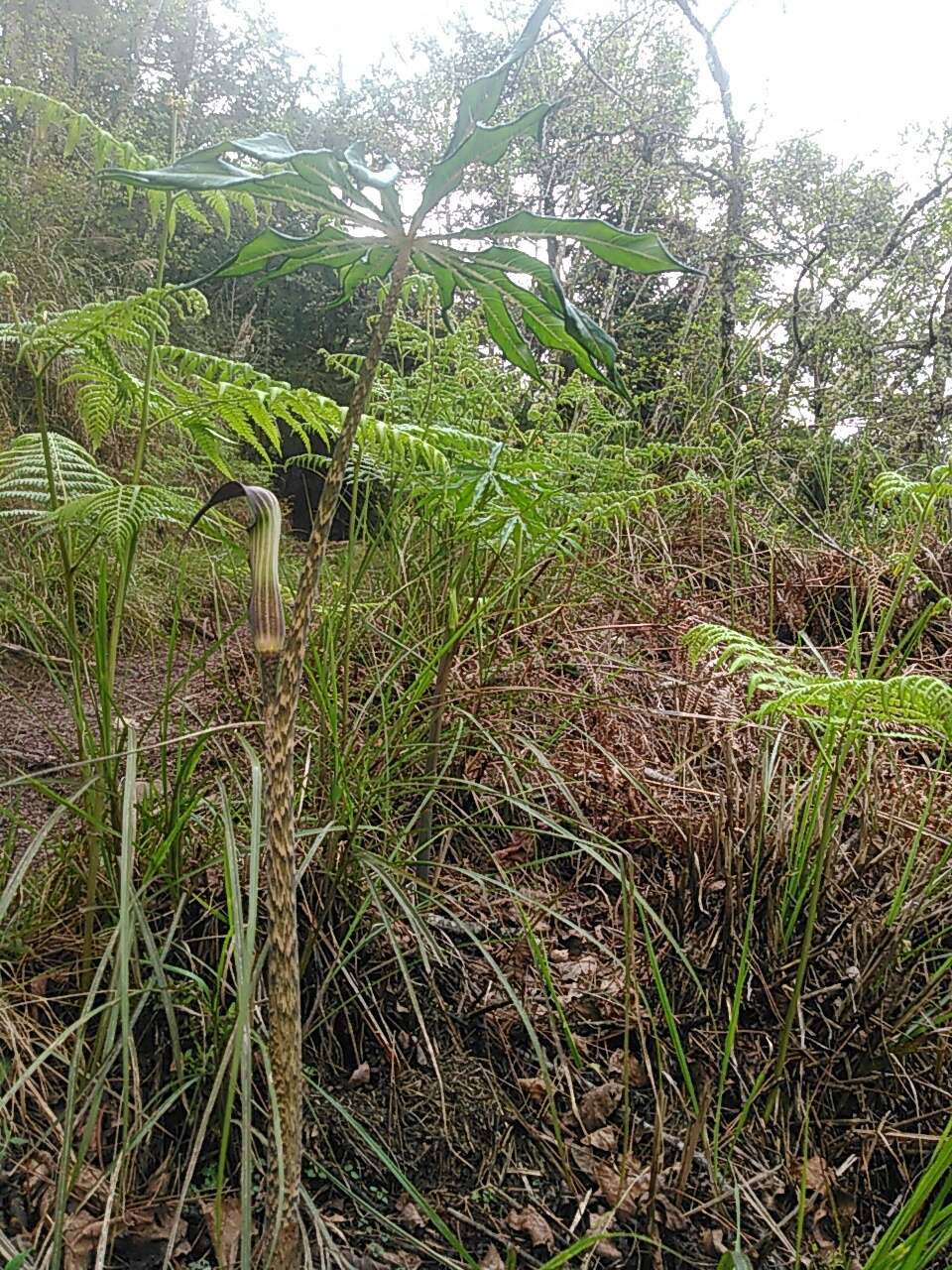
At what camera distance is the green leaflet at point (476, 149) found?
49cm

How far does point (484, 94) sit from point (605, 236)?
0.39 feet

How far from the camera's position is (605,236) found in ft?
1.76

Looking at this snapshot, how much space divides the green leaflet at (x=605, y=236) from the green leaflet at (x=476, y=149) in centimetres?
3

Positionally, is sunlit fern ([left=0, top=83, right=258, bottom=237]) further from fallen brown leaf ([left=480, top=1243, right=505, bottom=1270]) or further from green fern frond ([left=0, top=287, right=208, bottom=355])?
fallen brown leaf ([left=480, top=1243, right=505, bottom=1270])

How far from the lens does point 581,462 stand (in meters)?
1.78

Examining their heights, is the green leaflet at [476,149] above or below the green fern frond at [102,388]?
above

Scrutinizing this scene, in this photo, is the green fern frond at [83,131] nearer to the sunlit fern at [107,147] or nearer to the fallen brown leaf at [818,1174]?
the sunlit fern at [107,147]

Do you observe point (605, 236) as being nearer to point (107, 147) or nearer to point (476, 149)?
point (476, 149)

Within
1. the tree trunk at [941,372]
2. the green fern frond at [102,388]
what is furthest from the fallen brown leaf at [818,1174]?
the tree trunk at [941,372]

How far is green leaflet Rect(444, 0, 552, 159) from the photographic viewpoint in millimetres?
493

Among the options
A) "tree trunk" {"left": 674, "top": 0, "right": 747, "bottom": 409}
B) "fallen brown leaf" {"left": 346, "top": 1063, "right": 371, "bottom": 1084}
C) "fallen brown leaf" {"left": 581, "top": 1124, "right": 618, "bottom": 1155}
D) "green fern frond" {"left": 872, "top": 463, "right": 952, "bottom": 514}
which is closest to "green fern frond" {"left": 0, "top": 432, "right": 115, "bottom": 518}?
"fallen brown leaf" {"left": 346, "top": 1063, "right": 371, "bottom": 1084}

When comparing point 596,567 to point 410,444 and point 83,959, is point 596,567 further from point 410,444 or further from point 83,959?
point 83,959

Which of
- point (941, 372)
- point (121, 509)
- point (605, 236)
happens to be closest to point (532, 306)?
point (605, 236)

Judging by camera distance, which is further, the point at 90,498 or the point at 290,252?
the point at 90,498
